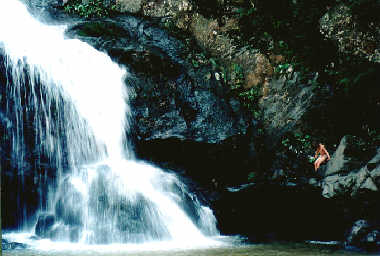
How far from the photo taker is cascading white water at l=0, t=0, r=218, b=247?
7148 millimetres

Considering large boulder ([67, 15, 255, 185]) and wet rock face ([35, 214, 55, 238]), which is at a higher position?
large boulder ([67, 15, 255, 185])

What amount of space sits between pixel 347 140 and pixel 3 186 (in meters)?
6.70

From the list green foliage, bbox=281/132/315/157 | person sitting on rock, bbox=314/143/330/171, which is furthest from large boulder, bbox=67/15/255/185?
person sitting on rock, bbox=314/143/330/171

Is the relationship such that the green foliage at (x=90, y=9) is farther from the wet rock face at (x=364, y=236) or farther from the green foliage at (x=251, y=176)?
the wet rock face at (x=364, y=236)

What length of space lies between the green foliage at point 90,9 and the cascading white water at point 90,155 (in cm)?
159

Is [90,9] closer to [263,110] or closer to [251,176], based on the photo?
[263,110]

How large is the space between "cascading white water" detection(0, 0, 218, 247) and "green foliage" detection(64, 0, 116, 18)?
159 cm

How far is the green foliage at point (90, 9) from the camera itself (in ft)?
42.4

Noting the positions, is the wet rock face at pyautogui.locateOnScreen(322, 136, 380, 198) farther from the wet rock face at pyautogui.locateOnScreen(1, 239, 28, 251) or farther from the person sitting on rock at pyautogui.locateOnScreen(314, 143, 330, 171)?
the wet rock face at pyautogui.locateOnScreen(1, 239, 28, 251)

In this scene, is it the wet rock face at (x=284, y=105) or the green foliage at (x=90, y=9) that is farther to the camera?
the green foliage at (x=90, y=9)

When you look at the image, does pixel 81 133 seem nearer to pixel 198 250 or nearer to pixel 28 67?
pixel 28 67

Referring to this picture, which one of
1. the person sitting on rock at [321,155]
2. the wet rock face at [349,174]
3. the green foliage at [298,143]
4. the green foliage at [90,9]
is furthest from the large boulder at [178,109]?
the wet rock face at [349,174]

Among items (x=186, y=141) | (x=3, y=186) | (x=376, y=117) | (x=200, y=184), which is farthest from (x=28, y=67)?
(x=376, y=117)

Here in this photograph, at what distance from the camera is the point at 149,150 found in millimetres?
9180
